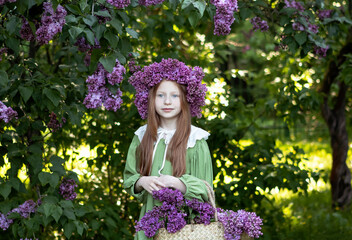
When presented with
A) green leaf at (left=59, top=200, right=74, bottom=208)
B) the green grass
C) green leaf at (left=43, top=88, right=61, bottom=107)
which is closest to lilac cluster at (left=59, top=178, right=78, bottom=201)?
green leaf at (left=59, top=200, right=74, bottom=208)

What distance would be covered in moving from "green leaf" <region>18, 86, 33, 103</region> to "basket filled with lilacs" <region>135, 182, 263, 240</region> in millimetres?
879

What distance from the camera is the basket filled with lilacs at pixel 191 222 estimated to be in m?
Result: 2.33

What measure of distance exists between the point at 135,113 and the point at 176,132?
4.07ft

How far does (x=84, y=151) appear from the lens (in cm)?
551

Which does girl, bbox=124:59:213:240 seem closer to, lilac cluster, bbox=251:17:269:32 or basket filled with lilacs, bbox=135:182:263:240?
basket filled with lilacs, bbox=135:182:263:240

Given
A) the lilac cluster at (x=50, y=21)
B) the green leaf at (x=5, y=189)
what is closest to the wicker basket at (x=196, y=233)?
the green leaf at (x=5, y=189)

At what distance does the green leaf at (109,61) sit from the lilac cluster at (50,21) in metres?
0.29

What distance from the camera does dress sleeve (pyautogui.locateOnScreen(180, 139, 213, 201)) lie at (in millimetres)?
2461

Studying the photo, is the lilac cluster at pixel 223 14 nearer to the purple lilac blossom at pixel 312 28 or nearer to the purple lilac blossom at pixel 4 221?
the purple lilac blossom at pixel 312 28

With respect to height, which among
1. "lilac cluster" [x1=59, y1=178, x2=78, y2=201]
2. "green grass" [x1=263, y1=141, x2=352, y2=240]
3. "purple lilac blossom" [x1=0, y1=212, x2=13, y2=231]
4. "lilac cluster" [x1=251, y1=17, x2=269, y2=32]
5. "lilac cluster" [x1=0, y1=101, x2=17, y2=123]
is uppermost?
"lilac cluster" [x1=251, y1=17, x2=269, y2=32]

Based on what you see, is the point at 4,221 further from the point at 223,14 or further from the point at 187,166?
the point at 223,14

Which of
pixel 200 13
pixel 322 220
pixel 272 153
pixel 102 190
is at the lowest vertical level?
pixel 322 220

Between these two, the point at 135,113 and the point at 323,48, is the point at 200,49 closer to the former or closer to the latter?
the point at 135,113

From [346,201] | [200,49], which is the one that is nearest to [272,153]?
[200,49]
